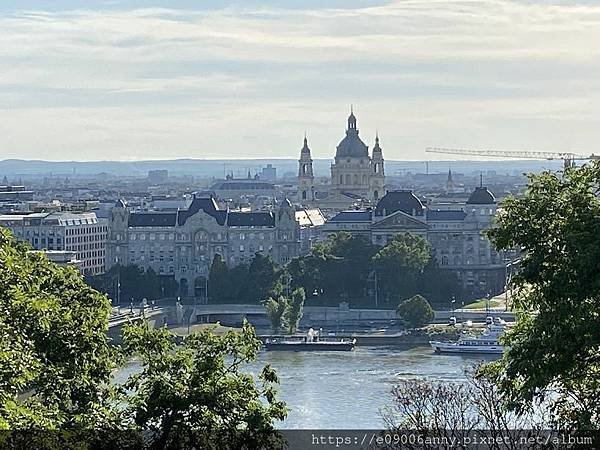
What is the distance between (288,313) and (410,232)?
13673mm

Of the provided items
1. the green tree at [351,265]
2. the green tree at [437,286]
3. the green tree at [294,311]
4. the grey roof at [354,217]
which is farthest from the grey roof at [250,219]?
the green tree at [294,311]

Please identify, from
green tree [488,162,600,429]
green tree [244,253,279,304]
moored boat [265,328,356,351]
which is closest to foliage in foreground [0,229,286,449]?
green tree [488,162,600,429]

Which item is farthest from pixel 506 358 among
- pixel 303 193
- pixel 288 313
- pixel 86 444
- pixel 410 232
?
pixel 303 193

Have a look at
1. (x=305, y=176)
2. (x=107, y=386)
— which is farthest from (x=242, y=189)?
(x=107, y=386)

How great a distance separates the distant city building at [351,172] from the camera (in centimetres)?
7200

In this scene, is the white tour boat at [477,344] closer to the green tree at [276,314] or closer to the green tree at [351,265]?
the green tree at [276,314]

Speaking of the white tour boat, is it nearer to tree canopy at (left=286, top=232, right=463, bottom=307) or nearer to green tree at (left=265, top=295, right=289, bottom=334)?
green tree at (left=265, top=295, right=289, bottom=334)

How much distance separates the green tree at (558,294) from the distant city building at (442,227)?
40685 millimetres

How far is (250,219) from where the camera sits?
52.2 metres

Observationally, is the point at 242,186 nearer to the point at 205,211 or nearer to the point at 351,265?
the point at 205,211

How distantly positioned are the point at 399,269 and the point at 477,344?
31.6ft

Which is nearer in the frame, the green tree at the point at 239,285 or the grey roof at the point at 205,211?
the green tree at the point at 239,285

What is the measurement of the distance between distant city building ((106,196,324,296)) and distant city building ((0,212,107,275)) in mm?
562

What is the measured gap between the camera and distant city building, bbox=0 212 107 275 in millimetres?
50688
